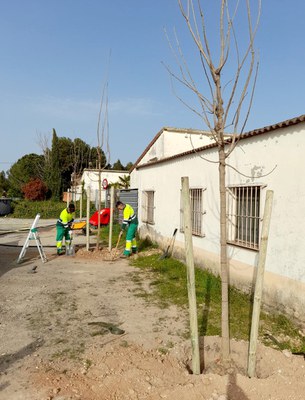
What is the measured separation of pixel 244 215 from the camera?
663 cm

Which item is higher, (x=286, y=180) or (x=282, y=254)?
(x=286, y=180)

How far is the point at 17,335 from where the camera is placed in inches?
180

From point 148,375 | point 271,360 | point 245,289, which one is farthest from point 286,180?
point 148,375

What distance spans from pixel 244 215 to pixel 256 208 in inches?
17.0

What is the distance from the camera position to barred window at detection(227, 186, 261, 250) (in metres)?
6.24

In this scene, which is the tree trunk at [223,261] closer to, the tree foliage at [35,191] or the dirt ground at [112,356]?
the dirt ground at [112,356]

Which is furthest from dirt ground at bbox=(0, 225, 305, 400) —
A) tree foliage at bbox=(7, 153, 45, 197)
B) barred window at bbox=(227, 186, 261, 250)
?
tree foliage at bbox=(7, 153, 45, 197)

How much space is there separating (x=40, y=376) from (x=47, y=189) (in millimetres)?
38083

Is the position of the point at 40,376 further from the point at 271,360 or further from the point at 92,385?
the point at 271,360

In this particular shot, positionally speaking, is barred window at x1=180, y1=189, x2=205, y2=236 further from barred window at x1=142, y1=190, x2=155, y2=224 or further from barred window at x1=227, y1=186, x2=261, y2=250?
barred window at x1=142, y1=190, x2=155, y2=224

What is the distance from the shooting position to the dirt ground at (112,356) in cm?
324

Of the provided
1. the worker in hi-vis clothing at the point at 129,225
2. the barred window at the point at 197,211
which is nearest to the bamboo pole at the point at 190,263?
the barred window at the point at 197,211

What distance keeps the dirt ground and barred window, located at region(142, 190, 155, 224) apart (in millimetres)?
5986

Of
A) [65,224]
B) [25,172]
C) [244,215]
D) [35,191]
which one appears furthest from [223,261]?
[25,172]
